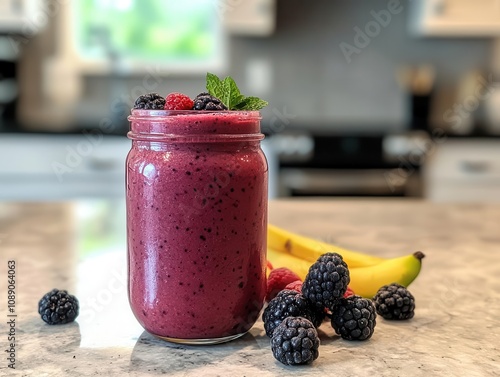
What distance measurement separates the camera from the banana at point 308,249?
3.29 ft

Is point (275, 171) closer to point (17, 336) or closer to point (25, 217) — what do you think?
point (25, 217)

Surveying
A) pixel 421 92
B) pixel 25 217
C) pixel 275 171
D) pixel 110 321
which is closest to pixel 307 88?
pixel 421 92

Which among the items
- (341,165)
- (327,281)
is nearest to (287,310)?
(327,281)

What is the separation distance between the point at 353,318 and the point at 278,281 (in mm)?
151

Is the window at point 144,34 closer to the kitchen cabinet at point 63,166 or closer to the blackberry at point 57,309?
the kitchen cabinet at point 63,166

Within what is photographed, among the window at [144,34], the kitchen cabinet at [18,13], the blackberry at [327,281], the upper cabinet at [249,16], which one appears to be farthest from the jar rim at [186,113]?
the window at [144,34]

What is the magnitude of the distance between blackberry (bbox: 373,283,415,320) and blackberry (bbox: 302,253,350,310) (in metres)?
0.12

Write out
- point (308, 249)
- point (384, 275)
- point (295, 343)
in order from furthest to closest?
point (308, 249) < point (384, 275) < point (295, 343)

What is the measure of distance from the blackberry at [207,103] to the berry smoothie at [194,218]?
0.05ft

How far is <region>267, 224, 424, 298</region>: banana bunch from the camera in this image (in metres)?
0.91

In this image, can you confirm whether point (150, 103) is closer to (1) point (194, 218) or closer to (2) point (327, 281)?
(1) point (194, 218)

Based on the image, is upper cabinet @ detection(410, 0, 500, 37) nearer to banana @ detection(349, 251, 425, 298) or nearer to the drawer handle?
the drawer handle

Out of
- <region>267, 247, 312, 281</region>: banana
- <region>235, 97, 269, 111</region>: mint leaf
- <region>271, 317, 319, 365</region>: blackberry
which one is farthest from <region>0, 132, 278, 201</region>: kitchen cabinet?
<region>271, 317, 319, 365</region>: blackberry

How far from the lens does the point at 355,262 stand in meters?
1.00
